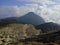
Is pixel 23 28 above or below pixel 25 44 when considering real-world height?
above

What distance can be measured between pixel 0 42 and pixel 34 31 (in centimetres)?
2213

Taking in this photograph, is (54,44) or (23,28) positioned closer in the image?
(54,44)

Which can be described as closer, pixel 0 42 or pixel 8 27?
pixel 0 42

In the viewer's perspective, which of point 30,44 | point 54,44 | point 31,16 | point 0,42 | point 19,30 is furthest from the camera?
point 31,16

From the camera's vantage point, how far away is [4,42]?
24281 millimetres

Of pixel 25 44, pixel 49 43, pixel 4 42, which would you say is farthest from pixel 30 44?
pixel 4 42

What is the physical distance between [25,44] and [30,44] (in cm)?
60

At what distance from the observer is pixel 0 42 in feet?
79.7

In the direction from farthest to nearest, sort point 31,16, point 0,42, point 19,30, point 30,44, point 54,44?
point 31,16, point 19,30, point 0,42, point 30,44, point 54,44

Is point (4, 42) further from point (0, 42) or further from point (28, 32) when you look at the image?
point (28, 32)

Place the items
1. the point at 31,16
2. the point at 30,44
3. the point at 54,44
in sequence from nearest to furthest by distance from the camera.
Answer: the point at 54,44, the point at 30,44, the point at 31,16

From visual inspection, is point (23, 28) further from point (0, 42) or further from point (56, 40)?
point (56, 40)

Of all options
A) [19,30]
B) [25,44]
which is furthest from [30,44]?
[19,30]

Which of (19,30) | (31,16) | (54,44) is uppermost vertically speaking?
(31,16)
